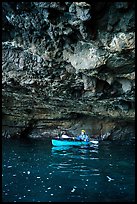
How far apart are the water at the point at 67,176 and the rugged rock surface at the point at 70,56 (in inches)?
182

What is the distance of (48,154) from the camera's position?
23.9 metres

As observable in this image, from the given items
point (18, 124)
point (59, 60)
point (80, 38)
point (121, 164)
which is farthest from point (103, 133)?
point (80, 38)

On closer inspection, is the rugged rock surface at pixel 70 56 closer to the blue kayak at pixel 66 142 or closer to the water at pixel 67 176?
the blue kayak at pixel 66 142

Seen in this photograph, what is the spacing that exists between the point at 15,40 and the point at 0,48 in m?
1.02

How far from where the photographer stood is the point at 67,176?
52.3 feet

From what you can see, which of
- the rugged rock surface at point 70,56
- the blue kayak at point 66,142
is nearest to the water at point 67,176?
the blue kayak at point 66,142

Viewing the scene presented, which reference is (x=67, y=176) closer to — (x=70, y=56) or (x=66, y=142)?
(x=70, y=56)

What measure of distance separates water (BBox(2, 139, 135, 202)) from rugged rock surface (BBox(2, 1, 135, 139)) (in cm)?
461

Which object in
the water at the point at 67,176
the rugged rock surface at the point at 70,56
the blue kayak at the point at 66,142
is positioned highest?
the rugged rock surface at the point at 70,56

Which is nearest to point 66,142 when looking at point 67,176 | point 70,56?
point 67,176

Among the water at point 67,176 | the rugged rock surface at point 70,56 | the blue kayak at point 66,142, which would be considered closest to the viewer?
the water at point 67,176

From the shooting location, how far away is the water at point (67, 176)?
12.4 meters

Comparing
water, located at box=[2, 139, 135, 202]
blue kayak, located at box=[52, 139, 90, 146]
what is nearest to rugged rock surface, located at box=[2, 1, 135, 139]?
blue kayak, located at box=[52, 139, 90, 146]

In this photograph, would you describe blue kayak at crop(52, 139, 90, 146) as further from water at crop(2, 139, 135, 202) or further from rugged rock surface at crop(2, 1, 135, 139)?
water at crop(2, 139, 135, 202)
